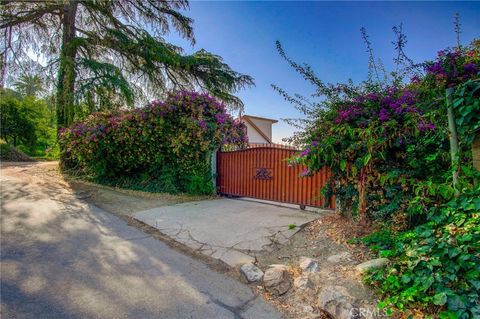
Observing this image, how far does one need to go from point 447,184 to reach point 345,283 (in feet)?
5.36

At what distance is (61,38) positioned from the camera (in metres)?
9.82

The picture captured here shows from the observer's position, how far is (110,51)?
996cm

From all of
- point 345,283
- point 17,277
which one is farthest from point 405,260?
point 17,277

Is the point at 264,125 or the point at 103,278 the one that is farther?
the point at 264,125

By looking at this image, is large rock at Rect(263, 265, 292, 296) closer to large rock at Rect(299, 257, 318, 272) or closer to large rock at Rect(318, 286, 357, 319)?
large rock at Rect(299, 257, 318, 272)

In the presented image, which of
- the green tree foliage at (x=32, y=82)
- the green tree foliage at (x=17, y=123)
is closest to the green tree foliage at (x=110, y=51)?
the green tree foliage at (x=32, y=82)

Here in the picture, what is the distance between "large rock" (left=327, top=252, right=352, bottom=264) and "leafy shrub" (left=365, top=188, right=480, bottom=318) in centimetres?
44

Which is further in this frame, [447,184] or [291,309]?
[447,184]

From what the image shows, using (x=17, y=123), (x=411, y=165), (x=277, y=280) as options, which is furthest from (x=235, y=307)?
(x=17, y=123)

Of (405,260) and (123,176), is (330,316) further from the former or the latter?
(123,176)

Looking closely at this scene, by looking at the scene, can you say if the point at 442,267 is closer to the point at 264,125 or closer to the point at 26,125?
the point at 264,125

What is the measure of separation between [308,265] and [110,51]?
1070 cm

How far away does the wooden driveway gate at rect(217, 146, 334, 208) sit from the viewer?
5193mm

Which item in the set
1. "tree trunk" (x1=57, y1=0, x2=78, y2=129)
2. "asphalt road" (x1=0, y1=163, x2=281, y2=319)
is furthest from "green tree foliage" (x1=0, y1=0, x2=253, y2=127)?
"asphalt road" (x1=0, y1=163, x2=281, y2=319)
